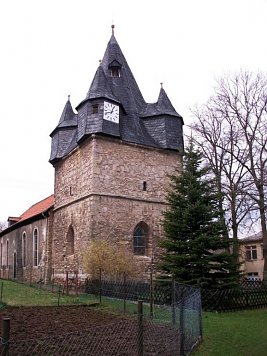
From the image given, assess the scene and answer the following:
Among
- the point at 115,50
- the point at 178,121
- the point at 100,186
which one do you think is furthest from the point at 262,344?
the point at 115,50

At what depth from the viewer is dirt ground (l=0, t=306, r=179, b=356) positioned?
7.04 metres

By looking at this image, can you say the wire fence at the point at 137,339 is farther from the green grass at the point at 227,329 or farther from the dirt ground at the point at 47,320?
the dirt ground at the point at 47,320

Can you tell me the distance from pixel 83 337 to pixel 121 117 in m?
22.3

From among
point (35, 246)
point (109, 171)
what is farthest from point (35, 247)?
point (109, 171)

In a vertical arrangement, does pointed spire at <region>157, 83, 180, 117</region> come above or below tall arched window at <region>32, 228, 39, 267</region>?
above

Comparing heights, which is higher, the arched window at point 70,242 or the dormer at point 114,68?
the dormer at point 114,68

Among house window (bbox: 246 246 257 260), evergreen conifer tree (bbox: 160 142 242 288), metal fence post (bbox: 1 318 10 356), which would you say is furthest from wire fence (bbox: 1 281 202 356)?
house window (bbox: 246 246 257 260)

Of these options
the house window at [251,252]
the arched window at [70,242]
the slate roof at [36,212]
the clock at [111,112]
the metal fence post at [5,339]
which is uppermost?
the clock at [111,112]

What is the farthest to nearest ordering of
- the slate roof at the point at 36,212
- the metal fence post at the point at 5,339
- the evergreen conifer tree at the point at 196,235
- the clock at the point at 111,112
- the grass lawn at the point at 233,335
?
1. the slate roof at the point at 36,212
2. the clock at the point at 111,112
3. the evergreen conifer tree at the point at 196,235
4. the grass lawn at the point at 233,335
5. the metal fence post at the point at 5,339

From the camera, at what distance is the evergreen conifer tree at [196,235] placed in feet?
62.5

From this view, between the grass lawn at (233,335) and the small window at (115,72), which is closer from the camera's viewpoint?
the grass lawn at (233,335)

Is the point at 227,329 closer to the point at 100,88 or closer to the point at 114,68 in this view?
the point at 100,88

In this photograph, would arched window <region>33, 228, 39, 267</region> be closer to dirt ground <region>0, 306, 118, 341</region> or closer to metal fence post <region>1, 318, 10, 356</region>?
dirt ground <region>0, 306, 118, 341</region>

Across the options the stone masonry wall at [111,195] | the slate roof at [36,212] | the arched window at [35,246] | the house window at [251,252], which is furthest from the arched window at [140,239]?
the house window at [251,252]
